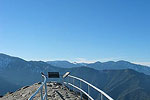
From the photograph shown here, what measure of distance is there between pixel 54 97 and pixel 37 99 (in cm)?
123

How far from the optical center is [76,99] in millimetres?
15555

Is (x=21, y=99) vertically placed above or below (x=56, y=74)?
below

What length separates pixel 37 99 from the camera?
14875 millimetres

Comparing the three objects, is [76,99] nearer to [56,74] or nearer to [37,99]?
[37,99]

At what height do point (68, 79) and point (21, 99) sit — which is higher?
point (68, 79)

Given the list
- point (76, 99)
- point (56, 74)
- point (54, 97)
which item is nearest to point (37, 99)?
point (54, 97)

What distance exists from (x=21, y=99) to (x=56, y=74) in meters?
4.24

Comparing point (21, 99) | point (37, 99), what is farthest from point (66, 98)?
point (21, 99)

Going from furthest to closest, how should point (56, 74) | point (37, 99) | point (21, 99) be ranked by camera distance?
point (56, 74), point (21, 99), point (37, 99)

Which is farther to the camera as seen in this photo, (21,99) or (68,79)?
(68,79)

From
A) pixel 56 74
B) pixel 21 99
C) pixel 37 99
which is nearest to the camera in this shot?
pixel 37 99

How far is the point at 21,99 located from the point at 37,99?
180cm

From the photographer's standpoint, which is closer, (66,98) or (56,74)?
(66,98)

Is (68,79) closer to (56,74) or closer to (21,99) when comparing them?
(56,74)
